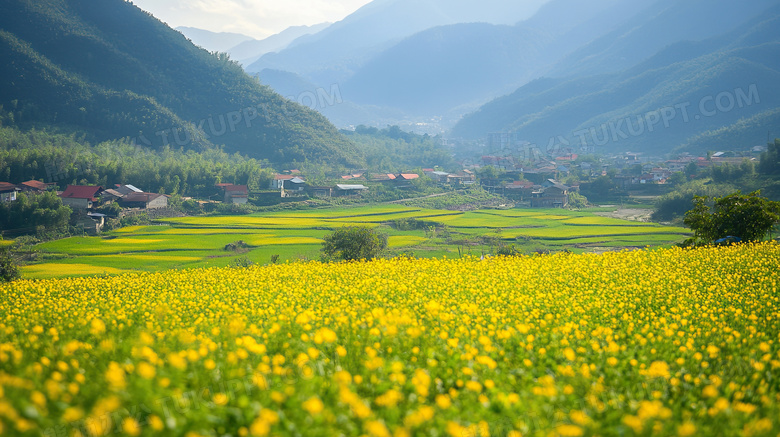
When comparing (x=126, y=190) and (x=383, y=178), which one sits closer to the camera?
(x=126, y=190)

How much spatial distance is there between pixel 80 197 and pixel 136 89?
230 feet

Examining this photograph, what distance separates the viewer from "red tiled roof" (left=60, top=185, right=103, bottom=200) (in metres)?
53.5

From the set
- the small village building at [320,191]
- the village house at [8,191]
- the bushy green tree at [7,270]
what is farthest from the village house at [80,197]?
the bushy green tree at [7,270]

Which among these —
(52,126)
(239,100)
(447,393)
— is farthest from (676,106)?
(447,393)

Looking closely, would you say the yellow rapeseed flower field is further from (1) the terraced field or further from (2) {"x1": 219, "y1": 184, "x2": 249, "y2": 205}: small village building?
(2) {"x1": 219, "y1": 184, "x2": 249, "y2": 205}: small village building

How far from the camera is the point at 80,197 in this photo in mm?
53312

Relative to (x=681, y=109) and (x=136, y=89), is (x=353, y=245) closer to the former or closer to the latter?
(x=136, y=89)

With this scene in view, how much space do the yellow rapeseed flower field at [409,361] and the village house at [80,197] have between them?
4849 cm

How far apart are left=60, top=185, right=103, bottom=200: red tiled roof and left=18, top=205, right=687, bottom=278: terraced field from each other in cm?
1060

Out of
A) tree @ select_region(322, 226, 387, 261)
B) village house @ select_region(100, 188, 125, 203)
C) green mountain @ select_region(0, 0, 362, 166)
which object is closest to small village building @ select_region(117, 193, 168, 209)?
village house @ select_region(100, 188, 125, 203)

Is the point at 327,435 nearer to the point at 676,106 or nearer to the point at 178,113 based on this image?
the point at 178,113

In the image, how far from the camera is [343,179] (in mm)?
88125

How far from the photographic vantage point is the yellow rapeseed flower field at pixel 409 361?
404 cm

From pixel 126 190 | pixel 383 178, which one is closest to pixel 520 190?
pixel 383 178
